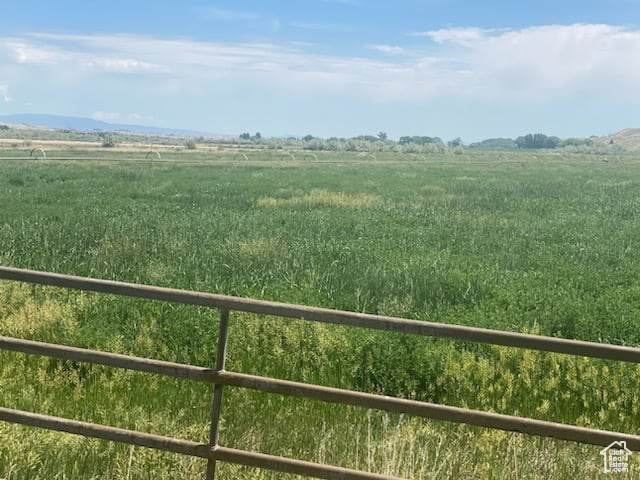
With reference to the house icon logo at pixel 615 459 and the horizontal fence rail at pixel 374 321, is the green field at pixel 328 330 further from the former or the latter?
the horizontal fence rail at pixel 374 321

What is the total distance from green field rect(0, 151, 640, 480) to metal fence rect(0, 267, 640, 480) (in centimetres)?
87

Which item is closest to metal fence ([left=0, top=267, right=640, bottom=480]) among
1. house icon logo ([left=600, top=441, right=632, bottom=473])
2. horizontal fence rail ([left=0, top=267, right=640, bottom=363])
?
horizontal fence rail ([left=0, top=267, right=640, bottom=363])

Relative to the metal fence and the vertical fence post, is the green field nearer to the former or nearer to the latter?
the vertical fence post

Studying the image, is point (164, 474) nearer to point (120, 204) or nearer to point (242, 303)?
point (242, 303)

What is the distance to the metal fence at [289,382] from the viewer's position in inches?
126

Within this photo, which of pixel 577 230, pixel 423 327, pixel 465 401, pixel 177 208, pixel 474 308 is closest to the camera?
pixel 423 327

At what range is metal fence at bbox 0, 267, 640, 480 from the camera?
126 inches

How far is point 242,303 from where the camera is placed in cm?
352

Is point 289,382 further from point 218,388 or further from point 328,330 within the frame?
point 328,330

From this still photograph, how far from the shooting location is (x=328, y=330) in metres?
8.81

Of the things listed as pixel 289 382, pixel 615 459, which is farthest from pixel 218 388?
pixel 615 459

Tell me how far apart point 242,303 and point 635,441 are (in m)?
1.94

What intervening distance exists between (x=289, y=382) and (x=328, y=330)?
5263 mm

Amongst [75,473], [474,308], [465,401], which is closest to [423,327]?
[75,473]
